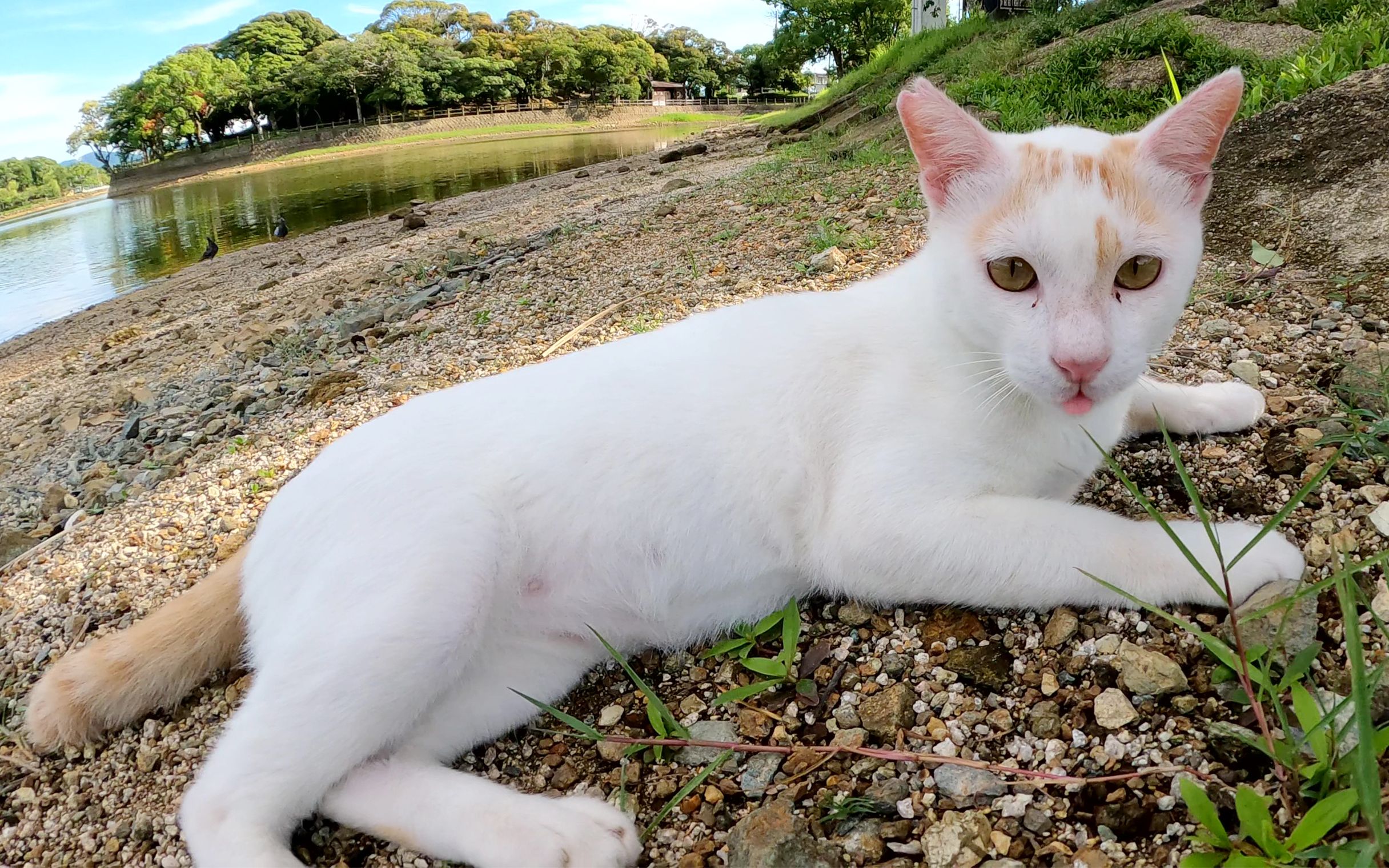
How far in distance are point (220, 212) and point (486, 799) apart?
1114 inches

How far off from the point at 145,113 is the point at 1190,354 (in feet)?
259

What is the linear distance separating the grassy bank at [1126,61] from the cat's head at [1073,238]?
325 cm

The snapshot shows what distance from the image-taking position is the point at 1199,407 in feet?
7.09

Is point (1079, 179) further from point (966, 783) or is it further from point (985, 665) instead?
point (966, 783)

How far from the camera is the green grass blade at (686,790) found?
150cm

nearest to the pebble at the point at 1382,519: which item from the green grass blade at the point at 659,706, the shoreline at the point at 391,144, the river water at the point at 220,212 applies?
the green grass blade at the point at 659,706

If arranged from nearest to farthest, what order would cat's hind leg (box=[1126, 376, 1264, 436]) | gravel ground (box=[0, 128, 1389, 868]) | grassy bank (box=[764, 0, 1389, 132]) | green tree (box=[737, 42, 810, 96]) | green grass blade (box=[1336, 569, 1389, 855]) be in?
green grass blade (box=[1336, 569, 1389, 855])
gravel ground (box=[0, 128, 1389, 868])
cat's hind leg (box=[1126, 376, 1264, 436])
grassy bank (box=[764, 0, 1389, 132])
green tree (box=[737, 42, 810, 96])

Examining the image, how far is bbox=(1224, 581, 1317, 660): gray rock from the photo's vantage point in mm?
1406

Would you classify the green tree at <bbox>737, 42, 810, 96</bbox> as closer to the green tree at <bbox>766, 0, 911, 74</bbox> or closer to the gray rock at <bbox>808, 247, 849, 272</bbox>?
the green tree at <bbox>766, 0, 911, 74</bbox>

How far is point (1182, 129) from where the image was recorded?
169 cm

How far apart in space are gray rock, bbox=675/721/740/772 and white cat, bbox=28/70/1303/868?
216 mm

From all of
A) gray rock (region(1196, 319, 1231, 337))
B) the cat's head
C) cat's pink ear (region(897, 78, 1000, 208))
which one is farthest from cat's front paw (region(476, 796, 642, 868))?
gray rock (region(1196, 319, 1231, 337))

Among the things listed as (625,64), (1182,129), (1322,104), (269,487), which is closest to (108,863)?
(269,487)

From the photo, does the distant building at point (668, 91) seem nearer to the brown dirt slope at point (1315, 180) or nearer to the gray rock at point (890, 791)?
the brown dirt slope at point (1315, 180)
